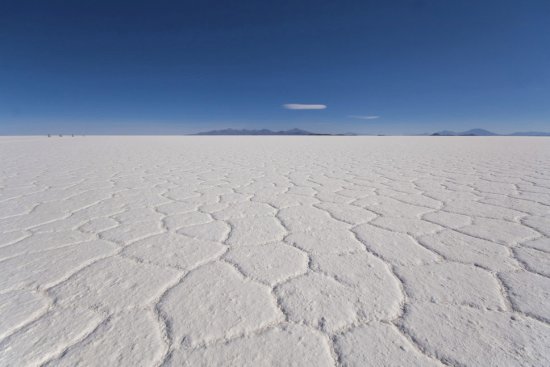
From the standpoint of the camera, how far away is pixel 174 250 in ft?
3.97

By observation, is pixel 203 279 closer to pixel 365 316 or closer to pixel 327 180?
pixel 365 316

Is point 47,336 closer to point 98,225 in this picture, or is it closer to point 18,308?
point 18,308

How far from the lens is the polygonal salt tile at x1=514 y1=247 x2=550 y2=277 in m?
1.02

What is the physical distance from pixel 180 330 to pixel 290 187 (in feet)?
6.29

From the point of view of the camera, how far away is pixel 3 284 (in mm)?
953

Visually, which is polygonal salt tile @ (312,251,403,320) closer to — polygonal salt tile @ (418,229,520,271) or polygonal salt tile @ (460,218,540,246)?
polygonal salt tile @ (418,229,520,271)

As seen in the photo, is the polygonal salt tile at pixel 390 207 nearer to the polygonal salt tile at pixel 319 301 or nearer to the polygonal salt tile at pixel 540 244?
the polygonal salt tile at pixel 540 244

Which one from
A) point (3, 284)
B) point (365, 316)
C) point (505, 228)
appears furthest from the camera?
point (505, 228)

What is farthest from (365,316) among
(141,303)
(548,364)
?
(141,303)

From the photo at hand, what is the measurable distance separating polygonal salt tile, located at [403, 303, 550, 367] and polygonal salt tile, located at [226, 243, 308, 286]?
1.31 feet

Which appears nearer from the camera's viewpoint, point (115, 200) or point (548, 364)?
point (548, 364)

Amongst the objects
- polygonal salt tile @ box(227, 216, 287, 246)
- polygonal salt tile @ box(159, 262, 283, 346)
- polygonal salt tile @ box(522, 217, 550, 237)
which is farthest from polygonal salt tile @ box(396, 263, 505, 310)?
polygonal salt tile @ box(522, 217, 550, 237)

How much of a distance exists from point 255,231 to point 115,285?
657 mm

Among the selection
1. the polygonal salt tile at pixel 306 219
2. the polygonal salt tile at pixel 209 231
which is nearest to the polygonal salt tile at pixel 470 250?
the polygonal salt tile at pixel 306 219
